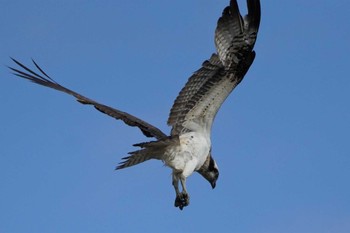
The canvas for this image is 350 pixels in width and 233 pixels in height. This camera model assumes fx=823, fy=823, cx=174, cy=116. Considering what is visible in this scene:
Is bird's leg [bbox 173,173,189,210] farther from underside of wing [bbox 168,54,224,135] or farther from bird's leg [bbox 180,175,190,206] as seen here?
underside of wing [bbox 168,54,224,135]

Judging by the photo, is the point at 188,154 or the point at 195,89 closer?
the point at 188,154

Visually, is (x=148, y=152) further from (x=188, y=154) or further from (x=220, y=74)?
(x=220, y=74)

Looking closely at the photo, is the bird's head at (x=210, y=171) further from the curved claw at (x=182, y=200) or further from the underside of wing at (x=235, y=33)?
the underside of wing at (x=235, y=33)

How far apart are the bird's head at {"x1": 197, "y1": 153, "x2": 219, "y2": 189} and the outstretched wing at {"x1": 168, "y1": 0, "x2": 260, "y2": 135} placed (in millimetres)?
506

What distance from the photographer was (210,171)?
1295 centimetres

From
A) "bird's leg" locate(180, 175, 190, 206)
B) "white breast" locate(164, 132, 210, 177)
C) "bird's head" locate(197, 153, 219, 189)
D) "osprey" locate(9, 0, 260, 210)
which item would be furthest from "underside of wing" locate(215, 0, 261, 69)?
"bird's leg" locate(180, 175, 190, 206)

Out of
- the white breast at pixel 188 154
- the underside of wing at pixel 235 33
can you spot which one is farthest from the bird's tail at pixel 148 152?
the underside of wing at pixel 235 33

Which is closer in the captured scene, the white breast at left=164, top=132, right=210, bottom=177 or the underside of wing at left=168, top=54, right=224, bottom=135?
the white breast at left=164, top=132, right=210, bottom=177

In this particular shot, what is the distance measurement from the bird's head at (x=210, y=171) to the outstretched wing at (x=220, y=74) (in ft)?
1.66

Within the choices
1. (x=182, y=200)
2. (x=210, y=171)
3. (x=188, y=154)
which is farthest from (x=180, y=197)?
(x=210, y=171)

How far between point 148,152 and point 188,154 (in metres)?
0.68

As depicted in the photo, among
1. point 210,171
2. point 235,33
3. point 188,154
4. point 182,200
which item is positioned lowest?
point 182,200

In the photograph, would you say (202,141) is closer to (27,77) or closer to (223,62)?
(223,62)

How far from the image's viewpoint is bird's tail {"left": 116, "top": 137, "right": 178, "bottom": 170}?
11203 mm
